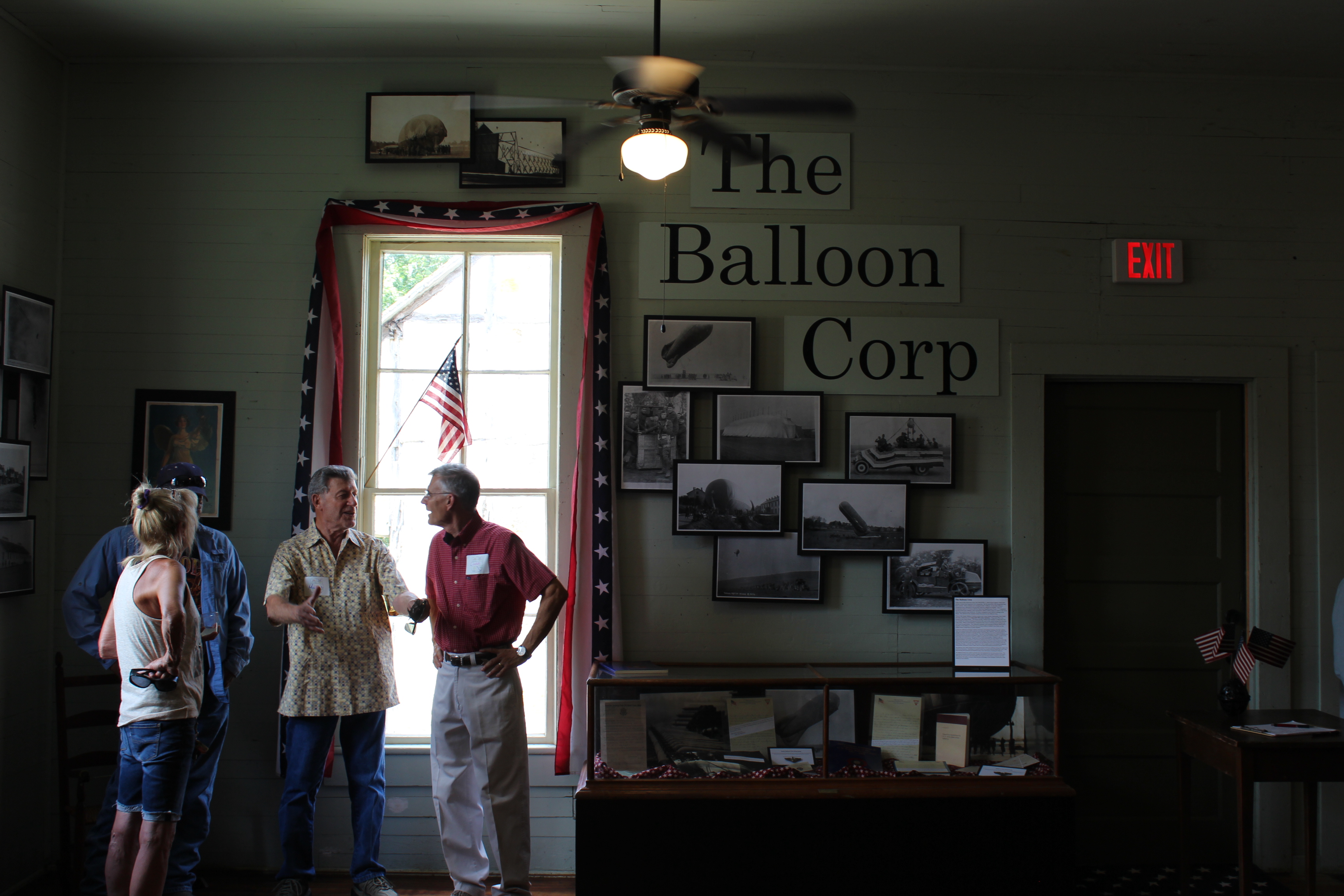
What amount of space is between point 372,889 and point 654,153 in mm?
3155

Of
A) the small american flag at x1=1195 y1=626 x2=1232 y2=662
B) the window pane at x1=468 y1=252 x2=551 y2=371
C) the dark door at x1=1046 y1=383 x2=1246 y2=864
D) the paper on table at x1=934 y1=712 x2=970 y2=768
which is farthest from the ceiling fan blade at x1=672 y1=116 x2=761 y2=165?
the small american flag at x1=1195 y1=626 x2=1232 y2=662

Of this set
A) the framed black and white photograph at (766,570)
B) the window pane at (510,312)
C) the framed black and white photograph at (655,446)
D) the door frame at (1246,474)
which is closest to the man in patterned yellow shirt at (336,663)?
the window pane at (510,312)

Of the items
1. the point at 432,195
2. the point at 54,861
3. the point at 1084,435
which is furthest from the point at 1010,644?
the point at 54,861

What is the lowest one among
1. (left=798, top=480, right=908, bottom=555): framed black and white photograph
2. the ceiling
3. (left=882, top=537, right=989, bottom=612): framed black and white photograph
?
(left=882, top=537, right=989, bottom=612): framed black and white photograph

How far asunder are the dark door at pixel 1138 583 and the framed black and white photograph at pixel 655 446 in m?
1.78

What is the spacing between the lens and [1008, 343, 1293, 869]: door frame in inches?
161

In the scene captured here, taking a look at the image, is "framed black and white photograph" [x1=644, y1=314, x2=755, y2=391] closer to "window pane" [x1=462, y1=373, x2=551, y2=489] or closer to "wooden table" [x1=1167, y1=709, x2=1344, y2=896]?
"window pane" [x1=462, y1=373, x2=551, y2=489]

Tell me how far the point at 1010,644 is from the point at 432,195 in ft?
11.3

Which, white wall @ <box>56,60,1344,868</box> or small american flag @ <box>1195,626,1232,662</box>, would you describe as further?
white wall @ <box>56,60,1344,868</box>

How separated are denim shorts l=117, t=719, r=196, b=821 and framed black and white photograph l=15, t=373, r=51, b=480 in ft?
5.33

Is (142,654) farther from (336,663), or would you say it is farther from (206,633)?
(336,663)

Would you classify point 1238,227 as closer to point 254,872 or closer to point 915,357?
point 915,357

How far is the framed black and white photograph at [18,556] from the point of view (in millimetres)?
3746

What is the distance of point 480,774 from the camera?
351 centimetres
